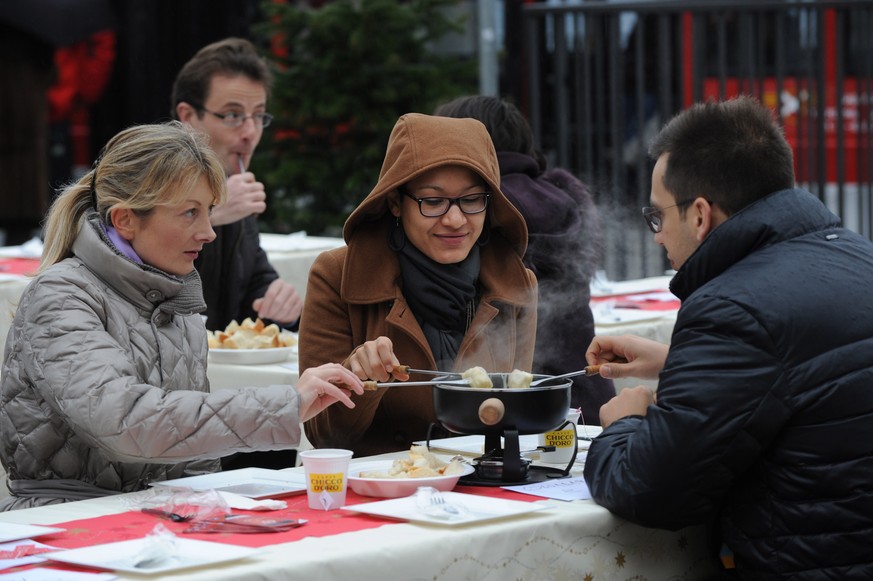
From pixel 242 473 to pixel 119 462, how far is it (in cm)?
30

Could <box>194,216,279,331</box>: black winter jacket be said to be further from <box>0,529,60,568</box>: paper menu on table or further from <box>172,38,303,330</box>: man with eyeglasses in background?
<box>0,529,60,568</box>: paper menu on table

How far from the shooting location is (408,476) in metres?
2.90

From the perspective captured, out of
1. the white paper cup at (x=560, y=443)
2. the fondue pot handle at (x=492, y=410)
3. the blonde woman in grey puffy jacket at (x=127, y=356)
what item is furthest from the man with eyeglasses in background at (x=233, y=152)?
the fondue pot handle at (x=492, y=410)

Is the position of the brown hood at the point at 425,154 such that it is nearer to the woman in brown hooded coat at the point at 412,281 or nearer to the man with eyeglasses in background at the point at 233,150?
the woman in brown hooded coat at the point at 412,281

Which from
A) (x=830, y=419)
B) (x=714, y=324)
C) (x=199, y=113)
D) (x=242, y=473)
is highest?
(x=199, y=113)

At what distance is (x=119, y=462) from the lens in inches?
119

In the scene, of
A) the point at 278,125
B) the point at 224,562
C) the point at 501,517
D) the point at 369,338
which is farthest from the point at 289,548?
the point at 278,125

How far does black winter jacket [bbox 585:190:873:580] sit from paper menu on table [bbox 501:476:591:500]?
128 mm

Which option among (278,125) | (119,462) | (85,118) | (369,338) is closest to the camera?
(119,462)

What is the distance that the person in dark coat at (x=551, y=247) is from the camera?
4.64 m

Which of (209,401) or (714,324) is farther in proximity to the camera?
(209,401)

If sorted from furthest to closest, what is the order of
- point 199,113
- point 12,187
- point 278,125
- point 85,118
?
point 85,118 < point 12,187 < point 278,125 < point 199,113

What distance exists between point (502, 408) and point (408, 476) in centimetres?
26

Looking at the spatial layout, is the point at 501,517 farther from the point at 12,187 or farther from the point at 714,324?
the point at 12,187
